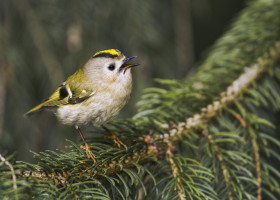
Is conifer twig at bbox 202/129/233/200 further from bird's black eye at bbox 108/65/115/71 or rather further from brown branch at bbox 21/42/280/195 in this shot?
bird's black eye at bbox 108/65/115/71

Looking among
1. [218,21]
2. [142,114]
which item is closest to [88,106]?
[142,114]

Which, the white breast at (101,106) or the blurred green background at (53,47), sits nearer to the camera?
the white breast at (101,106)

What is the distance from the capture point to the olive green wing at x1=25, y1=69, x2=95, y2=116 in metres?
1.25

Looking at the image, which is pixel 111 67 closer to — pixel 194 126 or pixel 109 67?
pixel 109 67

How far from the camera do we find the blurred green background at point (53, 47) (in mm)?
1479

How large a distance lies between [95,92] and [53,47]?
0.45 m

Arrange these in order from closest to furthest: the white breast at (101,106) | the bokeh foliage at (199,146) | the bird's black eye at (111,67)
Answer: the bokeh foliage at (199,146) < the white breast at (101,106) < the bird's black eye at (111,67)

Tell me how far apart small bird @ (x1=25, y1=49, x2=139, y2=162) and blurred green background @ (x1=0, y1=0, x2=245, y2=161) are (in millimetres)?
162

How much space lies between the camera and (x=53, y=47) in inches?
60.7

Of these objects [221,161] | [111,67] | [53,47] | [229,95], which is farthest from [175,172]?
[53,47]

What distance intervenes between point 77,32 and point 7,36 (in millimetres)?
294

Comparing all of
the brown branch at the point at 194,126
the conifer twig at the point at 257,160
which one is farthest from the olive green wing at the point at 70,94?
the conifer twig at the point at 257,160

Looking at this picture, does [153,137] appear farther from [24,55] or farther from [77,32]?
[24,55]

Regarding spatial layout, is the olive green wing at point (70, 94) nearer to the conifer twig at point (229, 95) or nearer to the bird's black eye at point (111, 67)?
the bird's black eye at point (111, 67)
